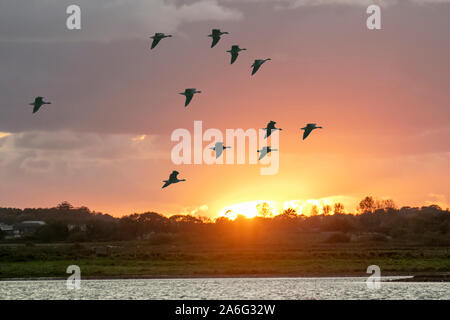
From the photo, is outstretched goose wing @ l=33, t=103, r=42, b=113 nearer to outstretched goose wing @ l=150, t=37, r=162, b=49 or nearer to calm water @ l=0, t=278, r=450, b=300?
outstretched goose wing @ l=150, t=37, r=162, b=49

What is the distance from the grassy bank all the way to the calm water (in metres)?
3.82

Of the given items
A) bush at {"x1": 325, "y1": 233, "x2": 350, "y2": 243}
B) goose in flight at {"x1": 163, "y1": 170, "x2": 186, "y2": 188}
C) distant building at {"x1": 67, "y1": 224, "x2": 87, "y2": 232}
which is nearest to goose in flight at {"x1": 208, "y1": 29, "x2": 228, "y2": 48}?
goose in flight at {"x1": 163, "y1": 170, "x2": 186, "y2": 188}

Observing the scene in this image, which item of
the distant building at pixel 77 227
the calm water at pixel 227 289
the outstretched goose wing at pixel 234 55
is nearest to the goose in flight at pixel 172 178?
the outstretched goose wing at pixel 234 55

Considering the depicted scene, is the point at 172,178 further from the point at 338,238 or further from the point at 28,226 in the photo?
the point at 28,226

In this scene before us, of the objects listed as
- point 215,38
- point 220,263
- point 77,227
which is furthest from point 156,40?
point 77,227

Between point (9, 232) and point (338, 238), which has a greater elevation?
point (9, 232)

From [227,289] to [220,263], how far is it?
1902 centimetres

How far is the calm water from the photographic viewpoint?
2324 inches

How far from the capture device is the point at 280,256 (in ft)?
289

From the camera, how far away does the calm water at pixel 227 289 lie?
59.0m

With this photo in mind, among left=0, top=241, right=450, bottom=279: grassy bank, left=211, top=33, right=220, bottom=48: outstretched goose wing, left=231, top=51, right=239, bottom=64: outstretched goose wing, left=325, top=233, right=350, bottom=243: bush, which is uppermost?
left=211, top=33, right=220, bottom=48: outstretched goose wing

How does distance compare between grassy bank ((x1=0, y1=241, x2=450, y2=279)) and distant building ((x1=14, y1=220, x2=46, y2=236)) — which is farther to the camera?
distant building ((x1=14, y1=220, x2=46, y2=236))

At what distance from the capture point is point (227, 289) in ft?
209
